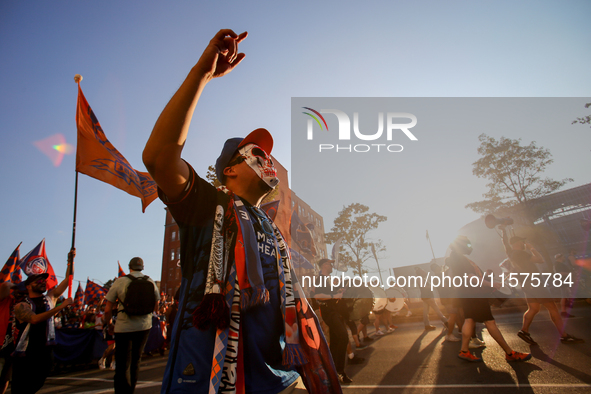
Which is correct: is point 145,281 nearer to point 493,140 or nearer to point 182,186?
point 182,186

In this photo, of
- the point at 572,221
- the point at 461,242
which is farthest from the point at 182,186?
A: the point at 572,221

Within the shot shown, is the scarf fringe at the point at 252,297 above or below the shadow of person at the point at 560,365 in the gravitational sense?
above

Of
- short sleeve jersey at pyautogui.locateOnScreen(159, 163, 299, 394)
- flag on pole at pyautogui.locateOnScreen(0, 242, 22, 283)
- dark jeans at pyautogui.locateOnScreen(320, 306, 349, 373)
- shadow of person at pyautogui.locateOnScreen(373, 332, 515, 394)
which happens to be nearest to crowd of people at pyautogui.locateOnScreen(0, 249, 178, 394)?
dark jeans at pyautogui.locateOnScreen(320, 306, 349, 373)

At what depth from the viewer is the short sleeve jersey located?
1.14 meters

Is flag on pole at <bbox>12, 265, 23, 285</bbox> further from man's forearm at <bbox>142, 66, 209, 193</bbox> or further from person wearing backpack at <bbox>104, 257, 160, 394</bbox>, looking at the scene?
man's forearm at <bbox>142, 66, 209, 193</bbox>

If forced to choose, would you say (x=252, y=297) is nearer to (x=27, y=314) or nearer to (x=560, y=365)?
(x=27, y=314)

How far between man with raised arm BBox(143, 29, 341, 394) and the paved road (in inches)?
123

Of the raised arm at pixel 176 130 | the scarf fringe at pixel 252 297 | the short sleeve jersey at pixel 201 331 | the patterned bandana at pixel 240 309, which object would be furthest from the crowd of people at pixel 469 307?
the raised arm at pixel 176 130

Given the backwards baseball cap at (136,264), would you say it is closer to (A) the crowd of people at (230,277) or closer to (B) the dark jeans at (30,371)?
(B) the dark jeans at (30,371)

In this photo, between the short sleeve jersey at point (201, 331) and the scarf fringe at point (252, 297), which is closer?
the short sleeve jersey at point (201, 331)

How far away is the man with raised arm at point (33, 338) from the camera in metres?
3.82

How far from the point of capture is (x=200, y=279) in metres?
1.32

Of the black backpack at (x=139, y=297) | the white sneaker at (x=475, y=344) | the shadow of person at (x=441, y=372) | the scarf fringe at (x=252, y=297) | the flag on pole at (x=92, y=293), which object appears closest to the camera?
the scarf fringe at (x=252, y=297)

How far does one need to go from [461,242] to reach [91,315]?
39.6 ft
